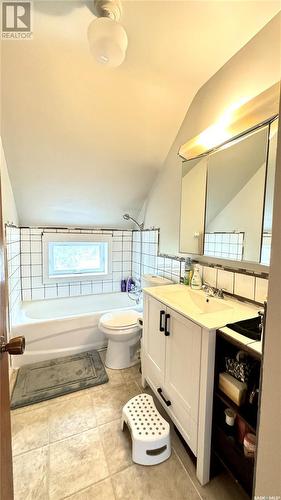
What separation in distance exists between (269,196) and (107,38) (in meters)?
1.23

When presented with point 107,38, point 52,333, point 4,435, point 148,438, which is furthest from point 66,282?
point 107,38

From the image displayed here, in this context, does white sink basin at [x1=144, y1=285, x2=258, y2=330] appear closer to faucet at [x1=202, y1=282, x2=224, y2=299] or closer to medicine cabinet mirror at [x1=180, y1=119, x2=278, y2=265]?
faucet at [x1=202, y1=282, x2=224, y2=299]

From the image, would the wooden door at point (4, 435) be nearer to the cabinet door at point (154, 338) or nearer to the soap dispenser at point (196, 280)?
the cabinet door at point (154, 338)

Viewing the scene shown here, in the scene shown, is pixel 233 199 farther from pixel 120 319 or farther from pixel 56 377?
pixel 56 377

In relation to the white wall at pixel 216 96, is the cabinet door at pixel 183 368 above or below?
below

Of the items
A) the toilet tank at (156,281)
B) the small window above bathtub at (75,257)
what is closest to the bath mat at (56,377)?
the toilet tank at (156,281)

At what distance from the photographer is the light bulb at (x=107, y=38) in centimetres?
107

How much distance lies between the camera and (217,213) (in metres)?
1.71

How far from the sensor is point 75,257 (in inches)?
120

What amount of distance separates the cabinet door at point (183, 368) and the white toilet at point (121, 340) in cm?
70

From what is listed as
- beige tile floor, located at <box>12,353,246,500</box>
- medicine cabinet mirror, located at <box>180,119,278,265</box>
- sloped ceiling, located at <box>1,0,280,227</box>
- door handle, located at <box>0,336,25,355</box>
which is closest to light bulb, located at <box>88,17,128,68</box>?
sloped ceiling, located at <box>1,0,280,227</box>

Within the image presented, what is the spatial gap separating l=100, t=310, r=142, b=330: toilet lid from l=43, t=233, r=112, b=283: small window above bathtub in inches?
37.5

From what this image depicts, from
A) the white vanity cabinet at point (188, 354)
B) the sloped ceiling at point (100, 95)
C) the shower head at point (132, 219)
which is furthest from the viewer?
the shower head at point (132, 219)

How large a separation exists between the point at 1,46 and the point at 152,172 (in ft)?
5.15
